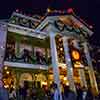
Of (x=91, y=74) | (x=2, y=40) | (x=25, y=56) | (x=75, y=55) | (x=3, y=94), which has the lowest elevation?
(x=3, y=94)

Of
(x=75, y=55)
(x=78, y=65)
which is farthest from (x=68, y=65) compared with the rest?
(x=75, y=55)

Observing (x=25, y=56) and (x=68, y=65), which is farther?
(x=25, y=56)

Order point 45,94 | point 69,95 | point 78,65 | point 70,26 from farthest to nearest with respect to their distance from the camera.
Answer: point 70,26 → point 78,65 → point 45,94 → point 69,95

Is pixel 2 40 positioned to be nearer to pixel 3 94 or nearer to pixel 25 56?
pixel 25 56

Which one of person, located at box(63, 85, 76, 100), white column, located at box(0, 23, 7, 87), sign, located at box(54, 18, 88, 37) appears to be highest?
sign, located at box(54, 18, 88, 37)

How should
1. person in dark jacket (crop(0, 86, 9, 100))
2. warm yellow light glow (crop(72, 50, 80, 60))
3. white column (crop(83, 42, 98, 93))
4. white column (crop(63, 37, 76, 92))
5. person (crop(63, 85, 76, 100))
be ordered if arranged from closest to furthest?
person in dark jacket (crop(0, 86, 9, 100)) < person (crop(63, 85, 76, 100)) < white column (crop(63, 37, 76, 92)) < white column (crop(83, 42, 98, 93)) < warm yellow light glow (crop(72, 50, 80, 60))

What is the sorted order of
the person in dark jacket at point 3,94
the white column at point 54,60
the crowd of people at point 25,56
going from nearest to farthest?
1. the person in dark jacket at point 3,94
2. the white column at point 54,60
3. the crowd of people at point 25,56

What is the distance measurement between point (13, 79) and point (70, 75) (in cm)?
556

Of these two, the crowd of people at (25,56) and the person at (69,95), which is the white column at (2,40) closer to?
the crowd of people at (25,56)

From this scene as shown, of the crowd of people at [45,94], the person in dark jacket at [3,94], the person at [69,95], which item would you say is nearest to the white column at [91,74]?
the crowd of people at [45,94]

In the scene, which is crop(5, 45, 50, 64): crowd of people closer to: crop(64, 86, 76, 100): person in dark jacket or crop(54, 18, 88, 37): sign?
crop(54, 18, 88, 37): sign

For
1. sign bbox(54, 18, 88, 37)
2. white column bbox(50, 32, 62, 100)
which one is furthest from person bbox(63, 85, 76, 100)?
sign bbox(54, 18, 88, 37)

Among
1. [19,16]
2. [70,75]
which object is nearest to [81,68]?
[70,75]

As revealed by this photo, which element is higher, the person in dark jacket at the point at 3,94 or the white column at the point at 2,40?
the white column at the point at 2,40
